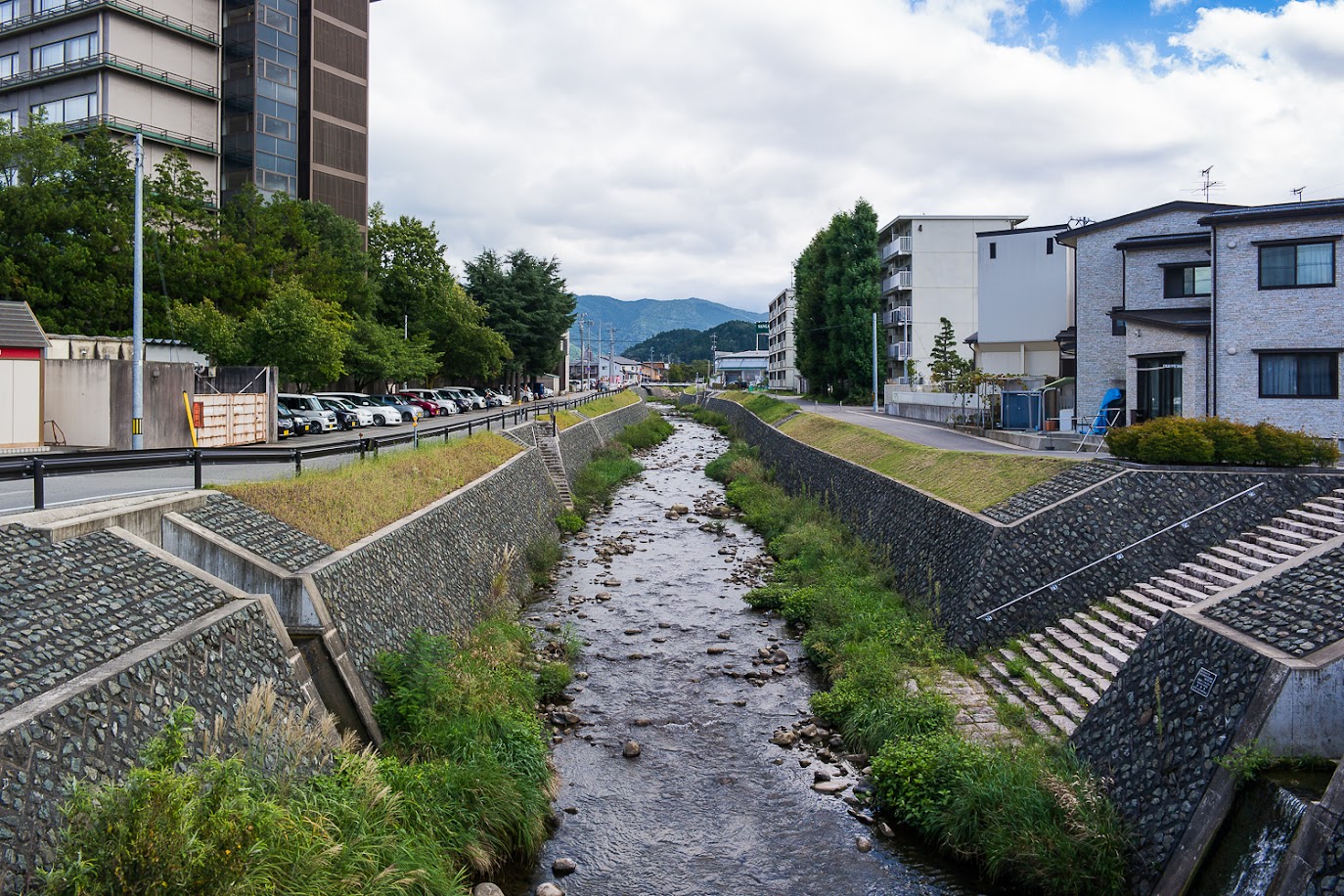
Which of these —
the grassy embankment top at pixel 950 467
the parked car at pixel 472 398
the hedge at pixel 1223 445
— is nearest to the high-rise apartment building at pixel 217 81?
the parked car at pixel 472 398

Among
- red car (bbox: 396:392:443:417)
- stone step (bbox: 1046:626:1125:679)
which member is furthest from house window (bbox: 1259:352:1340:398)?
red car (bbox: 396:392:443:417)

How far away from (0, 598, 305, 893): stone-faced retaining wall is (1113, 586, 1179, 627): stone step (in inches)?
494

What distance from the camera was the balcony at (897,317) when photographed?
236 ft

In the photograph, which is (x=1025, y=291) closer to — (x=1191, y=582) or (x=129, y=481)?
(x=1191, y=582)

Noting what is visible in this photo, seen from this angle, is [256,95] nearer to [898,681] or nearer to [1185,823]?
[898,681]

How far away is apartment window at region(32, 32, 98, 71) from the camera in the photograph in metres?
51.0

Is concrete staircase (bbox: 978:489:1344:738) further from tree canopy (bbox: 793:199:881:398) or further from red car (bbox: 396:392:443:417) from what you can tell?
tree canopy (bbox: 793:199:881:398)

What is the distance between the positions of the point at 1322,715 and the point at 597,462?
3880 cm

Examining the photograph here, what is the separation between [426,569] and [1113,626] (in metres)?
11.9

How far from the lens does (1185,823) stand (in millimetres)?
9328

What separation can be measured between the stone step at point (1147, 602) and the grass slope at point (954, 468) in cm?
392

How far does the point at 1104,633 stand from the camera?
1503 cm

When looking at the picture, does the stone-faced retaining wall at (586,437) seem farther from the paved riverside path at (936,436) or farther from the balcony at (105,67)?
the balcony at (105,67)

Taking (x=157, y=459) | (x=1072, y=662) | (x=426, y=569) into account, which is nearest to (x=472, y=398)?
(x=426, y=569)
